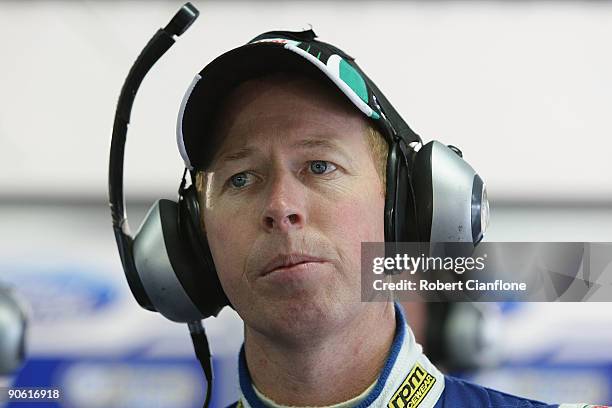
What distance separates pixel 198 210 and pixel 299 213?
0.39 feet

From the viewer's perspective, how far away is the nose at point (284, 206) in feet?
2.43

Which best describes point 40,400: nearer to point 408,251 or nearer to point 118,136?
point 118,136

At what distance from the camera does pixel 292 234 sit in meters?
0.74

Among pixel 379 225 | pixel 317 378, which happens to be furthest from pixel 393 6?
pixel 317 378

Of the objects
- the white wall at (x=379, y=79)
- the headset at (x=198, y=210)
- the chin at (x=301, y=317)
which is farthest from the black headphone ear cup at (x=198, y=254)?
the white wall at (x=379, y=79)

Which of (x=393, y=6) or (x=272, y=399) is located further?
(x=393, y=6)

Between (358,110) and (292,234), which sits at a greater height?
(358,110)

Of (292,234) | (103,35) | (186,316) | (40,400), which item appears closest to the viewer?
(292,234)

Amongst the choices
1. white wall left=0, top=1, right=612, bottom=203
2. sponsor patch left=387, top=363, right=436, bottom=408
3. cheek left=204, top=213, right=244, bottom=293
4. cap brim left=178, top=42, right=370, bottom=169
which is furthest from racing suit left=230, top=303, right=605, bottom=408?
white wall left=0, top=1, right=612, bottom=203

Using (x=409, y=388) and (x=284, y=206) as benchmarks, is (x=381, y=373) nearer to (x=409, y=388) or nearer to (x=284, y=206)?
(x=409, y=388)

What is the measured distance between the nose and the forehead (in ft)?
0.13

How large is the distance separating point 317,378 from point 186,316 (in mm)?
157

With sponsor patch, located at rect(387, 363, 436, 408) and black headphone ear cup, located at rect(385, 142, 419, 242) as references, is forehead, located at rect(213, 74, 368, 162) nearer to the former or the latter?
black headphone ear cup, located at rect(385, 142, 419, 242)

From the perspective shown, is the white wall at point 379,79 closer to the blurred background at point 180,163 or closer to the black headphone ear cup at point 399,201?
the blurred background at point 180,163
